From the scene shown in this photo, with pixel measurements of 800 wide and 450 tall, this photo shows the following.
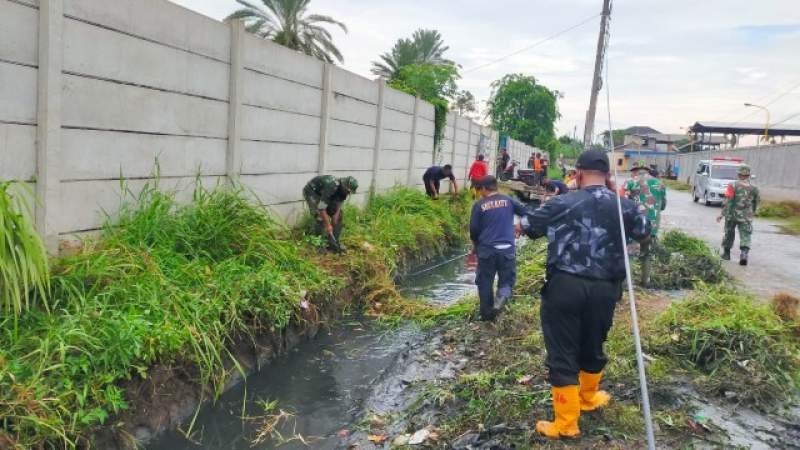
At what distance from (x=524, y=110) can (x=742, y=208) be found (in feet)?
128

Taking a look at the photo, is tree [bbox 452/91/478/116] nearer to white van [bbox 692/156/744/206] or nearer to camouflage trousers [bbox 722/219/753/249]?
white van [bbox 692/156/744/206]

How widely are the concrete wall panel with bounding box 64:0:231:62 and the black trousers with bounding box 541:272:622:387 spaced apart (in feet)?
13.4

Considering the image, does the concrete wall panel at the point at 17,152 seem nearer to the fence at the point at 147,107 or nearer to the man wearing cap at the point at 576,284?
the fence at the point at 147,107

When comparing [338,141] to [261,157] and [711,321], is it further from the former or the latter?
[711,321]

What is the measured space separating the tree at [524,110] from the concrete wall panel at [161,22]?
136 ft

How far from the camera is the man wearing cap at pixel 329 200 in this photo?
7391mm

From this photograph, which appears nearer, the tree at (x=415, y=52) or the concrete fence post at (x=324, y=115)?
the concrete fence post at (x=324, y=115)

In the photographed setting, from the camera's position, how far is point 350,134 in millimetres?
9734

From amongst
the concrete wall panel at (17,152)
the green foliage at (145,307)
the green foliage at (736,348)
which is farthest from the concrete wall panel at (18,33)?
the green foliage at (736,348)

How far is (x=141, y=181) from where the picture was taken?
5.36m

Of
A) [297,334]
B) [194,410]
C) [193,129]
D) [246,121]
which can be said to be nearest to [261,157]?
[246,121]

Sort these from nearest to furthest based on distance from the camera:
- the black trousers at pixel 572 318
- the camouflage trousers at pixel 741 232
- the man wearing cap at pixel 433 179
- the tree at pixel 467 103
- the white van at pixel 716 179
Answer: the black trousers at pixel 572 318, the camouflage trousers at pixel 741 232, the man wearing cap at pixel 433 179, the white van at pixel 716 179, the tree at pixel 467 103

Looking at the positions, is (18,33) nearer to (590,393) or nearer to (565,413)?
(565,413)

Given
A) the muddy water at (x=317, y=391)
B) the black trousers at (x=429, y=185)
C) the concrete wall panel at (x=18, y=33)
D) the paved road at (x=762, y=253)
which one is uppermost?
the concrete wall panel at (x=18, y=33)
